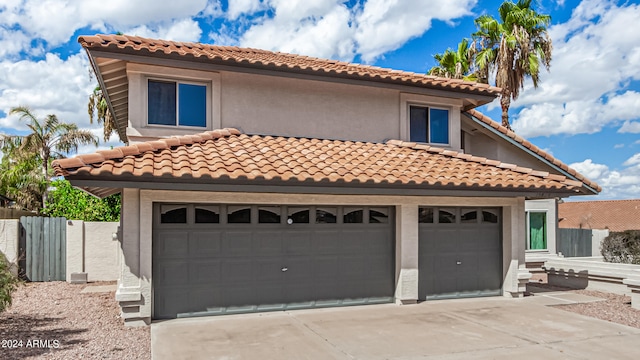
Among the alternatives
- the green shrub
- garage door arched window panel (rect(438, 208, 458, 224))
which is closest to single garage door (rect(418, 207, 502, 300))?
garage door arched window panel (rect(438, 208, 458, 224))

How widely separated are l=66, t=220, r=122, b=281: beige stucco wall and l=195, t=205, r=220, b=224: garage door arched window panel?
243 inches

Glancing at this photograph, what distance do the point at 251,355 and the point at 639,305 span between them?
9.07 metres

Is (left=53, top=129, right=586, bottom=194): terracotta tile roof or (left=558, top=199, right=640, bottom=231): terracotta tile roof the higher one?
(left=53, top=129, right=586, bottom=194): terracotta tile roof

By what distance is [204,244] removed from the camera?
1005 centimetres

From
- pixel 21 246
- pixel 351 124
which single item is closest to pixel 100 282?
pixel 21 246

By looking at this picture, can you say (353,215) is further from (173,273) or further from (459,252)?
(173,273)

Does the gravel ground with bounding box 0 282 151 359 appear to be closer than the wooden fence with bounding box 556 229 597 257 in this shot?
Yes

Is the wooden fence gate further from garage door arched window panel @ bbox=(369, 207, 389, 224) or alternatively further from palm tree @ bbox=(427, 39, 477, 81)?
palm tree @ bbox=(427, 39, 477, 81)

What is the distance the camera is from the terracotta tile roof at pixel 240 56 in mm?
10898

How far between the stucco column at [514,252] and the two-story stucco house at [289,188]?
0.03 m

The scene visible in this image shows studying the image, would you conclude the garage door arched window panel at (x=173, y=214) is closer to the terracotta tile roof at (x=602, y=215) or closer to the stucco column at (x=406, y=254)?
the stucco column at (x=406, y=254)

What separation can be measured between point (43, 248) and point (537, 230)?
18.0 m

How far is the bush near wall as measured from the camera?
16047 mm

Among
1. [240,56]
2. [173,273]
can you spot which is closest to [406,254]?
[173,273]
